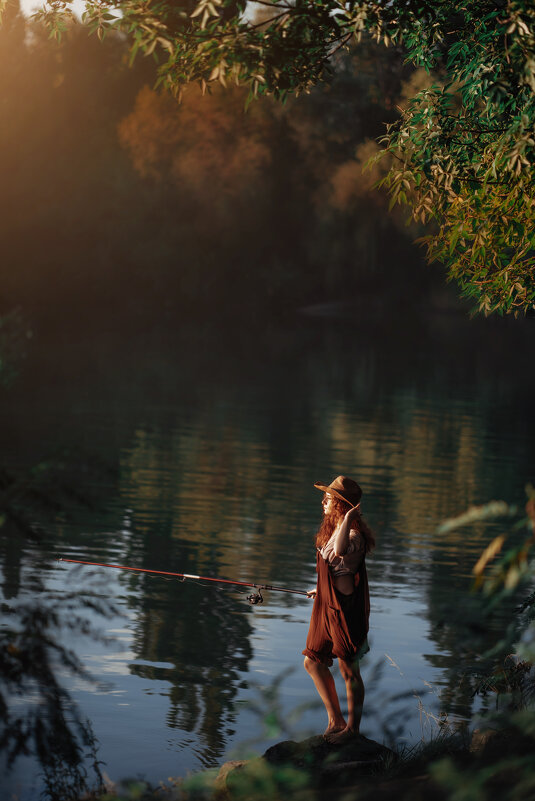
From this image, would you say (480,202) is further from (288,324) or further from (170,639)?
(288,324)

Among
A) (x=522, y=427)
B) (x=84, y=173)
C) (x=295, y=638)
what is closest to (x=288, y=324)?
(x=84, y=173)

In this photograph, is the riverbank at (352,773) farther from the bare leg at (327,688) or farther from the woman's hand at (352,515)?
the woman's hand at (352,515)

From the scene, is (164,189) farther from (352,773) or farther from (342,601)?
(352,773)

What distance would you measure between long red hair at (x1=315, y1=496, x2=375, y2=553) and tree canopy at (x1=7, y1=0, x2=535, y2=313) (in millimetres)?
2435

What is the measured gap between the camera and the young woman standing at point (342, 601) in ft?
22.9

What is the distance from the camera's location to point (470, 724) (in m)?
8.22

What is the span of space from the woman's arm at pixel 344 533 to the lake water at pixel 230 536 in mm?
650

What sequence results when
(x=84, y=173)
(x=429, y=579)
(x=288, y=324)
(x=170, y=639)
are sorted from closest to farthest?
(x=170, y=639) → (x=429, y=579) → (x=84, y=173) → (x=288, y=324)

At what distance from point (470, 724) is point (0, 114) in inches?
1967

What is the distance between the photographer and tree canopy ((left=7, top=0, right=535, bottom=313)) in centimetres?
781

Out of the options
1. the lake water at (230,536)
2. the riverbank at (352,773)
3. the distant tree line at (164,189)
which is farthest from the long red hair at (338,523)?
the distant tree line at (164,189)

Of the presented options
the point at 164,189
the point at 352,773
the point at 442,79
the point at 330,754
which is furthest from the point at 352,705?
the point at 164,189

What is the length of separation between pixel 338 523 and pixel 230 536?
8092 mm

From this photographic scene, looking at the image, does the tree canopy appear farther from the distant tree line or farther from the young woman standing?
the distant tree line
